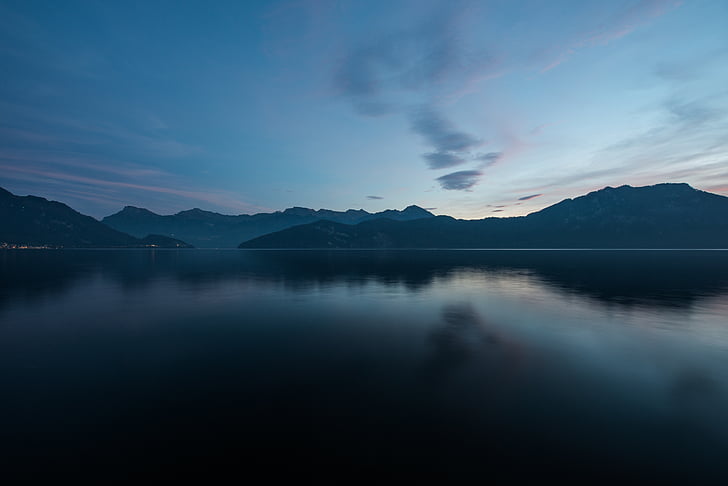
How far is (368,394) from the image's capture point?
1586 cm

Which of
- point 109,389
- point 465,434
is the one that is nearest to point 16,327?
point 109,389

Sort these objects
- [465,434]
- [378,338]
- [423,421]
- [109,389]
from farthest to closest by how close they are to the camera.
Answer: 1. [378,338]
2. [109,389]
3. [423,421]
4. [465,434]

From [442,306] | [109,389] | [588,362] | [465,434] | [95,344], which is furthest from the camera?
[442,306]

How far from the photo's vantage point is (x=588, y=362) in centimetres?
2078

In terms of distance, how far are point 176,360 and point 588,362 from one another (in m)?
28.1

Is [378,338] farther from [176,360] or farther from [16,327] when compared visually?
[16,327]

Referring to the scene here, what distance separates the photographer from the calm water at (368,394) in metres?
11.0

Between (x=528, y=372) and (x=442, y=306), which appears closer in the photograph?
(x=528, y=372)

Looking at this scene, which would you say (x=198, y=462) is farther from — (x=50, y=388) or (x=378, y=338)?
(x=378, y=338)

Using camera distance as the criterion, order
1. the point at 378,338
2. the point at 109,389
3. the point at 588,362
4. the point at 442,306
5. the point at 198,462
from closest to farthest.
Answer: the point at 198,462
the point at 109,389
the point at 588,362
the point at 378,338
the point at 442,306

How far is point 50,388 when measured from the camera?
651 inches

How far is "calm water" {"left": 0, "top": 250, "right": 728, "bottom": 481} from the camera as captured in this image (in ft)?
36.1

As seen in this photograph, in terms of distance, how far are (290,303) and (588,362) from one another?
110 feet

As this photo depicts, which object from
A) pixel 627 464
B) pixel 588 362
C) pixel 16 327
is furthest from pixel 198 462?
pixel 16 327
